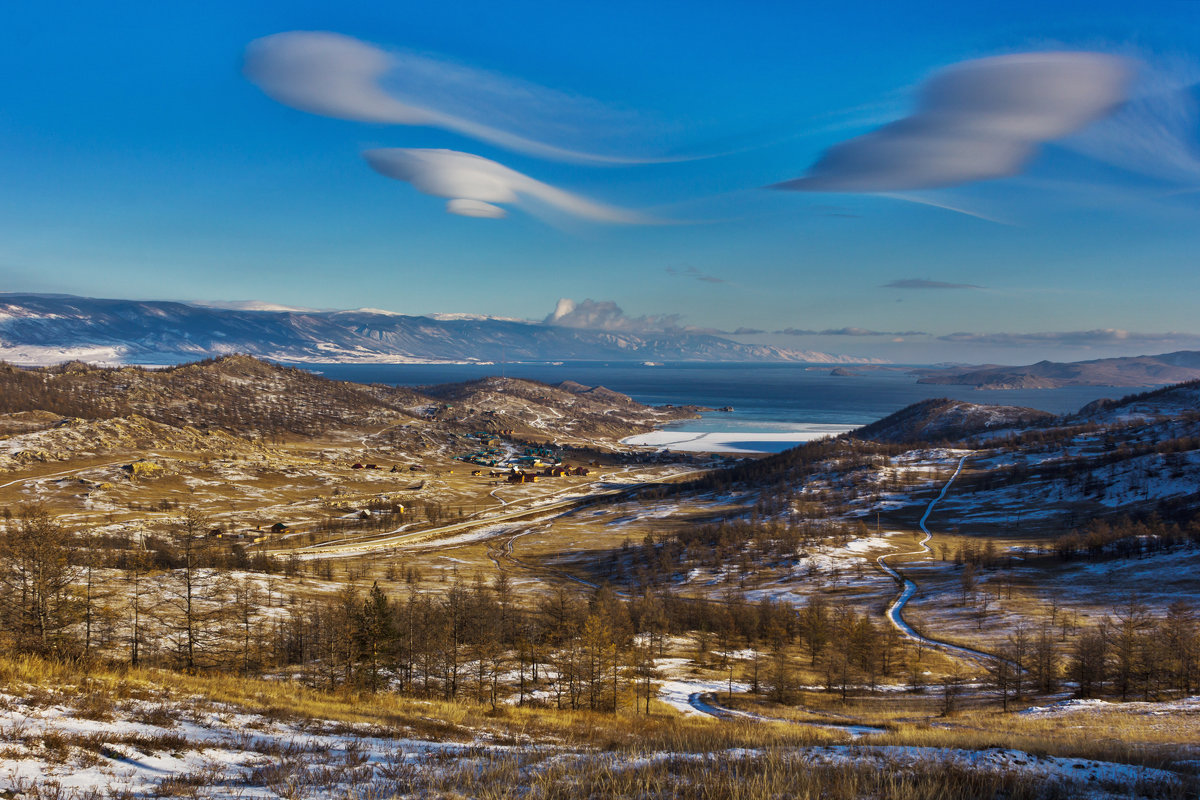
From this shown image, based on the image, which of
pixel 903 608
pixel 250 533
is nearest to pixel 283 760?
pixel 903 608

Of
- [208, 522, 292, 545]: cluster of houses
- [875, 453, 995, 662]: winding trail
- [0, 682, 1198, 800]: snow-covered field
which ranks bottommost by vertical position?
[208, 522, 292, 545]: cluster of houses

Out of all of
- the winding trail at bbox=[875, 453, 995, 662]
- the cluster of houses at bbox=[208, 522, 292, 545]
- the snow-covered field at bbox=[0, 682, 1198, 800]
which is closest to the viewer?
the snow-covered field at bbox=[0, 682, 1198, 800]

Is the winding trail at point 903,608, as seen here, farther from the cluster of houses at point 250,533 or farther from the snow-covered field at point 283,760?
the cluster of houses at point 250,533

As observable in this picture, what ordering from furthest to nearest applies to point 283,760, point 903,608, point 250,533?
point 250,533 < point 903,608 < point 283,760

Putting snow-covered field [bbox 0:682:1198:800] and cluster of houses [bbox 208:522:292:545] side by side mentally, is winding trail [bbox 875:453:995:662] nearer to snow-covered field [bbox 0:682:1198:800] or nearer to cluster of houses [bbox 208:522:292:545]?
snow-covered field [bbox 0:682:1198:800]

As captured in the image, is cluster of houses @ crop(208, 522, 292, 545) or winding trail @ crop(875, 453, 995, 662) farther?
cluster of houses @ crop(208, 522, 292, 545)

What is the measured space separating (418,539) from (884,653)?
353 ft

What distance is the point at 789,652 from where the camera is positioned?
7025 centimetres

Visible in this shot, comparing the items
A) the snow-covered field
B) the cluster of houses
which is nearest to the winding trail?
the snow-covered field

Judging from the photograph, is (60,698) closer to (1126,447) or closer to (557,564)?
(557,564)

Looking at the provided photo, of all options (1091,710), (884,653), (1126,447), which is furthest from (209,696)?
(1126,447)

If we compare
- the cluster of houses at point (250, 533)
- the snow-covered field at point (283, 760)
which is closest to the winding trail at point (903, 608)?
the snow-covered field at point (283, 760)

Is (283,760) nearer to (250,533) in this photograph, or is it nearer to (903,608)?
(903,608)

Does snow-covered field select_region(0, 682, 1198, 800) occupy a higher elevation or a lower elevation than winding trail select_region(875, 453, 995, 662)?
higher
